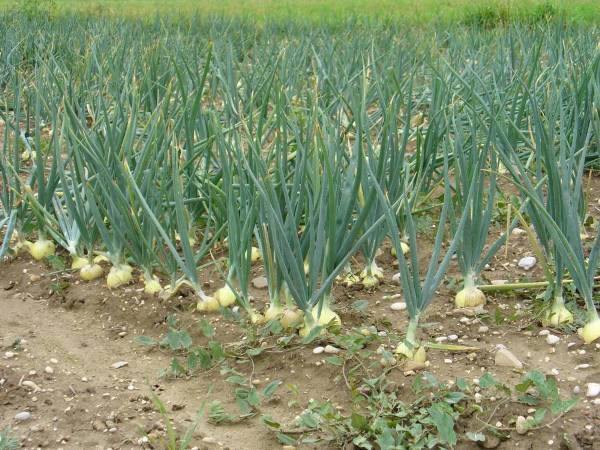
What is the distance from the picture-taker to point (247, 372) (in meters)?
1.90

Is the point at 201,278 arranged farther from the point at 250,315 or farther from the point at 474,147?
the point at 474,147

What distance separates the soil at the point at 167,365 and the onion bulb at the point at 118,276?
2cm

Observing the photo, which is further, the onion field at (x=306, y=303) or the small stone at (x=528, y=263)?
the small stone at (x=528, y=263)

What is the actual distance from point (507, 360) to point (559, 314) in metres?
0.22

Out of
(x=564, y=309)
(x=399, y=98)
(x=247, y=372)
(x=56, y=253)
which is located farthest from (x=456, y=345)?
(x=56, y=253)

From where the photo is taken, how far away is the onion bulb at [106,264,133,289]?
2.39 m

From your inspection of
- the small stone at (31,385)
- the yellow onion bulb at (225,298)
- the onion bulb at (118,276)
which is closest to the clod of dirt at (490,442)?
the yellow onion bulb at (225,298)

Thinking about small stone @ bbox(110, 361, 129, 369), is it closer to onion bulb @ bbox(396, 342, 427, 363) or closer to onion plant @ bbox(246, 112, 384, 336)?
onion plant @ bbox(246, 112, 384, 336)

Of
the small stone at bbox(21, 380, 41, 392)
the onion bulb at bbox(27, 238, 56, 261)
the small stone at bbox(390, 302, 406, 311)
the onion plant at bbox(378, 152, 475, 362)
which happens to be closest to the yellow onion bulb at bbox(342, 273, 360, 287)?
the small stone at bbox(390, 302, 406, 311)

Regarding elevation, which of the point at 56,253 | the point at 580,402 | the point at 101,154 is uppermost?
the point at 101,154

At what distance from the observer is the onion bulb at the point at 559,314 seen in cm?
196

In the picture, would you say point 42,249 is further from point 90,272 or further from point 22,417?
point 22,417

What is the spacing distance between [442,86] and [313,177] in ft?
2.46

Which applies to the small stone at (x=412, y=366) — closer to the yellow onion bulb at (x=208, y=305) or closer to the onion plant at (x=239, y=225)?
the onion plant at (x=239, y=225)
